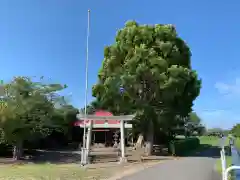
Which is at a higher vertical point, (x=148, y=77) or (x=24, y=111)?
(x=148, y=77)

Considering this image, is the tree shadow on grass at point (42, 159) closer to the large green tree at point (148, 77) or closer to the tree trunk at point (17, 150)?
the tree trunk at point (17, 150)

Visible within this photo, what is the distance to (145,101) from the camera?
32.2 m

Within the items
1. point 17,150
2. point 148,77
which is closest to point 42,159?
point 17,150

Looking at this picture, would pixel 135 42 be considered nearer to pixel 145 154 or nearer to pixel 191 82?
pixel 191 82

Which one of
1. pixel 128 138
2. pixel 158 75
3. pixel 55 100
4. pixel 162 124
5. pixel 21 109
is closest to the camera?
pixel 21 109

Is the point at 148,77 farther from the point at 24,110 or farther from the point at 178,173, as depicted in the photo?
the point at 178,173

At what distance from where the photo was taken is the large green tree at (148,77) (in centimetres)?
3073

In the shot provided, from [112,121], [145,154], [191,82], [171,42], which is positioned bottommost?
[145,154]

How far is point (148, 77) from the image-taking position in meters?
31.6

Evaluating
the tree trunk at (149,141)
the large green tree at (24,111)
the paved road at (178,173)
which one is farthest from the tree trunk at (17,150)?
the tree trunk at (149,141)

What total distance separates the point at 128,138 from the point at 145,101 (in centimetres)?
1066

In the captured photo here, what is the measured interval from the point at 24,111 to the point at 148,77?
1181cm

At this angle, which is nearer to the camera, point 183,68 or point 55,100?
point 55,100

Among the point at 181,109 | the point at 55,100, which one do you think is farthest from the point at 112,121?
the point at 181,109
